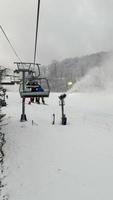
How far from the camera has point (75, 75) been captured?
555 feet

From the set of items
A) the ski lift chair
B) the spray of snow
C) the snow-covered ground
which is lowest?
the snow-covered ground

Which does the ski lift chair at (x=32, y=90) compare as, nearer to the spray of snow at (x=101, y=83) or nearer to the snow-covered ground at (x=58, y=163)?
the snow-covered ground at (x=58, y=163)

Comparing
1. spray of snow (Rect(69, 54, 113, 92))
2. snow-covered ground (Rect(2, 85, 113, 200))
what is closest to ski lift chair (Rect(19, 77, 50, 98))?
snow-covered ground (Rect(2, 85, 113, 200))

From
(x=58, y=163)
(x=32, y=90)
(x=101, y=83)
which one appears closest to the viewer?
(x=58, y=163)

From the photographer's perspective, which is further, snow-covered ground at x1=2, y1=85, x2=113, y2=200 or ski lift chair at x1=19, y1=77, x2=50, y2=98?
ski lift chair at x1=19, y1=77, x2=50, y2=98

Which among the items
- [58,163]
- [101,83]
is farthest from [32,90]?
[101,83]

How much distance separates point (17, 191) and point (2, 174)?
4.69ft

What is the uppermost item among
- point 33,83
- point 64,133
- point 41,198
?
point 33,83

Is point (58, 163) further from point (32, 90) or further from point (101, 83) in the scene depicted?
point (101, 83)

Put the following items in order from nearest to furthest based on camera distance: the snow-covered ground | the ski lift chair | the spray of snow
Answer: the snow-covered ground < the ski lift chair < the spray of snow

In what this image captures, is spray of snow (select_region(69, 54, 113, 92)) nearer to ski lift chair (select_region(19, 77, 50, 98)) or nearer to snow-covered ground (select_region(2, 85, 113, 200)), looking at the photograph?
ski lift chair (select_region(19, 77, 50, 98))

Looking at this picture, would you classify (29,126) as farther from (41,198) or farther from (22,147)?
(41,198)

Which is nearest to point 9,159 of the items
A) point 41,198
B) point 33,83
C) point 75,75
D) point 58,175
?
point 58,175

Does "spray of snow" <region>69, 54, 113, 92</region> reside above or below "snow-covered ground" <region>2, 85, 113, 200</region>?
above
